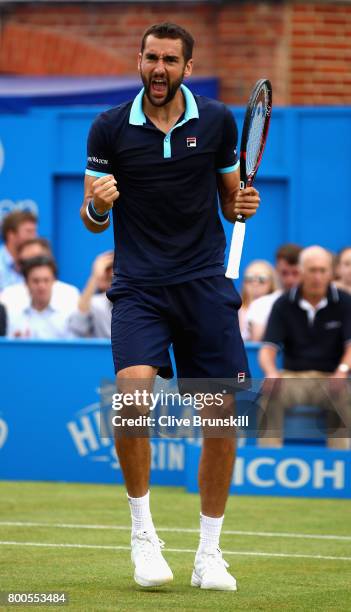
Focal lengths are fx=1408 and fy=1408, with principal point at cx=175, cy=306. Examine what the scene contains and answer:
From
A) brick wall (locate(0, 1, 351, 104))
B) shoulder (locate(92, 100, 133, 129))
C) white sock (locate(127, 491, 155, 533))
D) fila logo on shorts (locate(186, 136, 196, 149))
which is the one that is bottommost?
white sock (locate(127, 491, 155, 533))

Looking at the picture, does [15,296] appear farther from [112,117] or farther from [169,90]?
[169,90]

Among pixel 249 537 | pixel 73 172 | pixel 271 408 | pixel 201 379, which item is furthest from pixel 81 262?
pixel 201 379

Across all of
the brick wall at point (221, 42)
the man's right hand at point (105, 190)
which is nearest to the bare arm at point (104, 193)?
the man's right hand at point (105, 190)

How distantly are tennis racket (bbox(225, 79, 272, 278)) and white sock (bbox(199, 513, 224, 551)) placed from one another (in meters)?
1.07

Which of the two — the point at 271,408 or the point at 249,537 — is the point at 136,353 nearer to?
the point at 249,537

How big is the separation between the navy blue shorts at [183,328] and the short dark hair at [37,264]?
558 centimetres

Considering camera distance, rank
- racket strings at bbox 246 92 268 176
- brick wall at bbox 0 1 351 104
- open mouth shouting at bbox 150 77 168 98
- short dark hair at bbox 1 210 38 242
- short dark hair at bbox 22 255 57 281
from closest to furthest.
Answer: open mouth shouting at bbox 150 77 168 98 < racket strings at bbox 246 92 268 176 < short dark hair at bbox 22 255 57 281 < short dark hair at bbox 1 210 38 242 < brick wall at bbox 0 1 351 104

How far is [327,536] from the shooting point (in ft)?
26.1

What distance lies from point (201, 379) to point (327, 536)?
217cm

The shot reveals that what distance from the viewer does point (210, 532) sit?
6.11 meters

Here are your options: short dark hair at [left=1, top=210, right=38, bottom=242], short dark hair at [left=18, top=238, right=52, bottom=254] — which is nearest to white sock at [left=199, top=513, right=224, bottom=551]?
short dark hair at [left=18, top=238, right=52, bottom=254]

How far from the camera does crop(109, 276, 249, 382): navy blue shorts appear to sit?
6020 millimetres

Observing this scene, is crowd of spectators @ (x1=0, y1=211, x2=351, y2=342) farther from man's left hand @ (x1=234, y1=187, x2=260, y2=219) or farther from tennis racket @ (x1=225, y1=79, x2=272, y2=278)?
man's left hand @ (x1=234, y1=187, x2=260, y2=219)

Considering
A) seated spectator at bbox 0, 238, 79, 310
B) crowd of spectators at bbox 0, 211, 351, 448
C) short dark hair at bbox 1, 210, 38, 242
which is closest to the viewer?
crowd of spectators at bbox 0, 211, 351, 448
